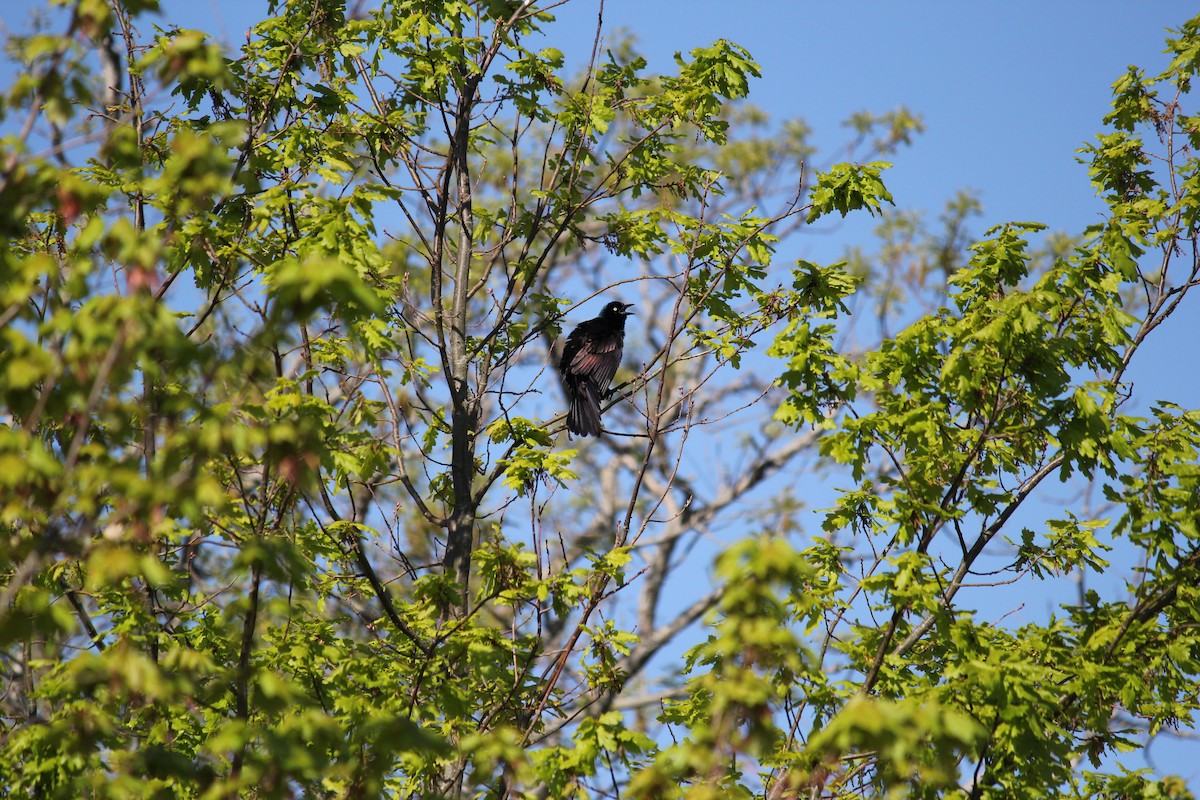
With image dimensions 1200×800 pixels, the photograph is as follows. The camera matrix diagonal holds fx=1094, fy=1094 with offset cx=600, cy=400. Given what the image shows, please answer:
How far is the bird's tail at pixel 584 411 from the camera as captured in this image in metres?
9.54

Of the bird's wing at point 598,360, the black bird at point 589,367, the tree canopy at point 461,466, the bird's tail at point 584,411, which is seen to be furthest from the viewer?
the bird's wing at point 598,360

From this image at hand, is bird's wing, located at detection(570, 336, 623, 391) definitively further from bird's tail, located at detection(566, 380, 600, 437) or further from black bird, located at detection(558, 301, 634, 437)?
bird's tail, located at detection(566, 380, 600, 437)

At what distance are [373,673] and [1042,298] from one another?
453cm

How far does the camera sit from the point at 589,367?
1048 cm

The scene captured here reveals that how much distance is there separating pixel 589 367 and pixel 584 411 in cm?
77

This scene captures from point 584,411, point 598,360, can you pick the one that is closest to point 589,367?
point 598,360

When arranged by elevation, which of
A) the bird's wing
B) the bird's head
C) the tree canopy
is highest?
the bird's head

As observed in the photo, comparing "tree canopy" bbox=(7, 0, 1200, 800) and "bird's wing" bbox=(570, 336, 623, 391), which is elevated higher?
"bird's wing" bbox=(570, 336, 623, 391)

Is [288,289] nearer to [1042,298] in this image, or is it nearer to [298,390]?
[298,390]

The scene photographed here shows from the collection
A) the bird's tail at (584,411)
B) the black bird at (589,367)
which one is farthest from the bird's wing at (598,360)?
the bird's tail at (584,411)

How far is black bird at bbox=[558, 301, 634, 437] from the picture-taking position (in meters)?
9.70

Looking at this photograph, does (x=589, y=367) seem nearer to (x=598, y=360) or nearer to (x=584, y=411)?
(x=598, y=360)

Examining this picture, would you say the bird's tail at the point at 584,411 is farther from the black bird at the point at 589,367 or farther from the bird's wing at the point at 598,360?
the bird's wing at the point at 598,360

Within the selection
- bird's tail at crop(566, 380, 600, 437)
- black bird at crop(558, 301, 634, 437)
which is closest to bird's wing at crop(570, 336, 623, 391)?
black bird at crop(558, 301, 634, 437)
